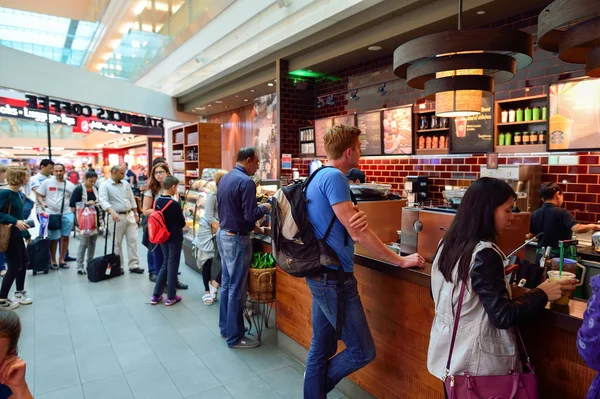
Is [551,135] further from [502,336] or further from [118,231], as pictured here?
[118,231]

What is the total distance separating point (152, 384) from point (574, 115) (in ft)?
16.7

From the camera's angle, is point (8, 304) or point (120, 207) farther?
point (120, 207)

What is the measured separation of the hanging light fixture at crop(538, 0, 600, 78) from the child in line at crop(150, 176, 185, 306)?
4.18m

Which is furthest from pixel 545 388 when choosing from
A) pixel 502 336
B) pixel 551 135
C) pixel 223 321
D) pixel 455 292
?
pixel 551 135

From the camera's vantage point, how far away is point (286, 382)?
10.7 feet

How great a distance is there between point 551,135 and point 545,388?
3782mm

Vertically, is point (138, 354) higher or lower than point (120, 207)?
lower

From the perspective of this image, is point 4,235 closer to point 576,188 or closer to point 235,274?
point 235,274

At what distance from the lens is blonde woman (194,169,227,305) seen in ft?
15.9

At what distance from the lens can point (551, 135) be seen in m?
4.77

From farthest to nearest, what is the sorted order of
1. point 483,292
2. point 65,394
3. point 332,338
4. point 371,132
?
1. point 371,132
2. point 65,394
3. point 332,338
4. point 483,292

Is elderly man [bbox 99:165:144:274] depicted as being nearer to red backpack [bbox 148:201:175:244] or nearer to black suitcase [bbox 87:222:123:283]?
black suitcase [bbox 87:222:123:283]

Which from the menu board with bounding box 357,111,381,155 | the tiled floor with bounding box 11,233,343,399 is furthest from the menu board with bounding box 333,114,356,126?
the tiled floor with bounding box 11,233,343,399

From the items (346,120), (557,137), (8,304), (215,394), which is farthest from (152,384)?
(346,120)
